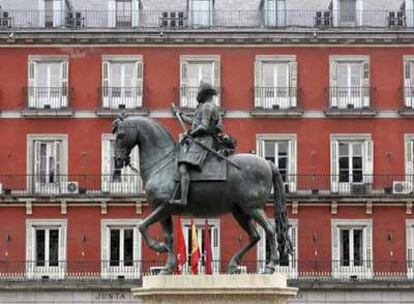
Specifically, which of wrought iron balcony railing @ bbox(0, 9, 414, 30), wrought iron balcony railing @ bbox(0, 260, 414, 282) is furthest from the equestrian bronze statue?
wrought iron balcony railing @ bbox(0, 9, 414, 30)

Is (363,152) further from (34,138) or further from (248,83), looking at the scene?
(34,138)

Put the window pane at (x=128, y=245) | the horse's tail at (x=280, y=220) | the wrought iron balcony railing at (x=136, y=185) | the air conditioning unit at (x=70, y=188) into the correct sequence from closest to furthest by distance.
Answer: the horse's tail at (x=280, y=220), the window pane at (x=128, y=245), the wrought iron balcony railing at (x=136, y=185), the air conditioning unit at (x=70, y=188)

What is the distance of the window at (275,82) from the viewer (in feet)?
173

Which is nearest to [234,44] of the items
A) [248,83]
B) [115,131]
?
[248,83]

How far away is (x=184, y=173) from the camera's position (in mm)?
19531

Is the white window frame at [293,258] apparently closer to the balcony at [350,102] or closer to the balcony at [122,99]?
the balcony at [350,102]

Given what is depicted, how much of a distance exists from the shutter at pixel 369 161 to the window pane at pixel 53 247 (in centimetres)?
1340

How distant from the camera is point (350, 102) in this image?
173 feet

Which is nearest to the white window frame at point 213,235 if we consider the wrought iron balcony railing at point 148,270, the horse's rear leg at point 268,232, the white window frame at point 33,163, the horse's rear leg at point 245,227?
the wrought iron balcony railing at point 148,270

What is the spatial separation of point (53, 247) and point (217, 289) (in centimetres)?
3351

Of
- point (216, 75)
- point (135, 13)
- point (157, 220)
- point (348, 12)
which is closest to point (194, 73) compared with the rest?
point (216, 75)

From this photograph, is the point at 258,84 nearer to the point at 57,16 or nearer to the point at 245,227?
the point at 57,16

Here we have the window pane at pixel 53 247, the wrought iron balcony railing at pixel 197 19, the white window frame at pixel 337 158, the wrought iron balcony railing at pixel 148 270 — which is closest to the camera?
the wrought iron balcony railing at pixel 148 270

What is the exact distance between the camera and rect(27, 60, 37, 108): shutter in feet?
173
